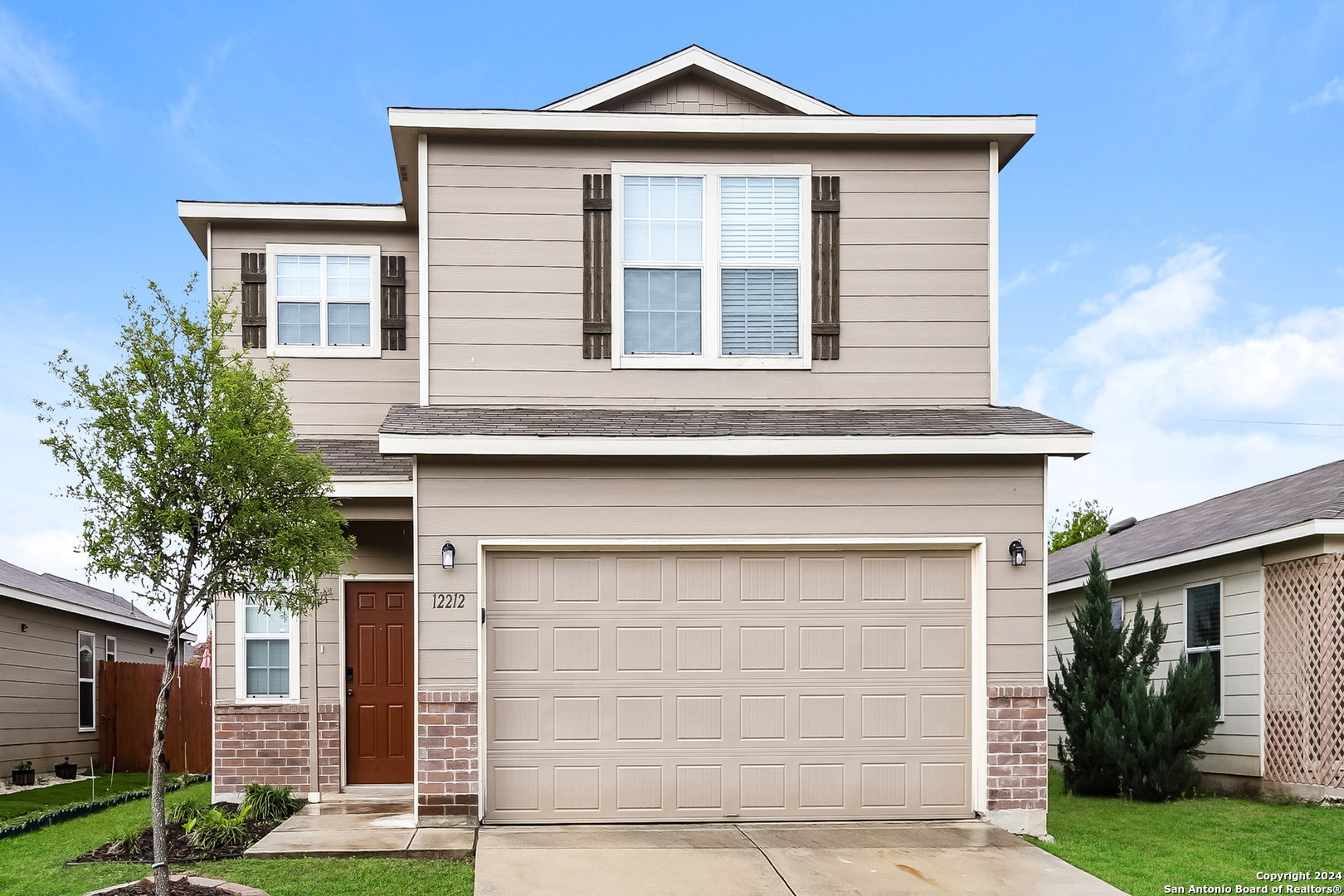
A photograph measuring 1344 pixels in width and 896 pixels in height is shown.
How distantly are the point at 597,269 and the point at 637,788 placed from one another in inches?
167

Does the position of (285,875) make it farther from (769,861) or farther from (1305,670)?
(1305,670)

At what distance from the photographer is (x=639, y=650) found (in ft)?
27.8

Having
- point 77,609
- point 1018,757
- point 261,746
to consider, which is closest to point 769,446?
point 1018,757

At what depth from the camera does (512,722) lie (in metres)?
8.33

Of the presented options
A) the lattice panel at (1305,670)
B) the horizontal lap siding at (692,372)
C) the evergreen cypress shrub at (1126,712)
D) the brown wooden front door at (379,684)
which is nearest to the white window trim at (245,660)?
the brown wooden front door at (379,684)

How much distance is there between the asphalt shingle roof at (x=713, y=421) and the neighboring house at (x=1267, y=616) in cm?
377

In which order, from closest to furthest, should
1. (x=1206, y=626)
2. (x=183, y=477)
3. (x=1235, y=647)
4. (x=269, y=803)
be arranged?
1. (x=183, y=477)
2. (x=269, y=803)
3. (x=1235, y=647)
4. (x=1206, y=626)

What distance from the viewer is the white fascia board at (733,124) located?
898 cm

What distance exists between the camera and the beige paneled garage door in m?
8.35

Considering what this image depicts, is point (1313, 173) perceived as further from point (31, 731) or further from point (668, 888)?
point (31, 731)

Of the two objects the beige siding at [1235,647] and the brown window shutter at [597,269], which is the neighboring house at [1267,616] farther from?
the brown window shutter at [597,269]

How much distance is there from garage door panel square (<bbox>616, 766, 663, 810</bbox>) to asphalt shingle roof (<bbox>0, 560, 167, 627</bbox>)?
754 cm

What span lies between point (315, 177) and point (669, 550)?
6.64 meters

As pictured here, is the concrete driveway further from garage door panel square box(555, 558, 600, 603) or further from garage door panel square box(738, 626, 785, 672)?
garage door panel square box(555, 558, 600, 603)
